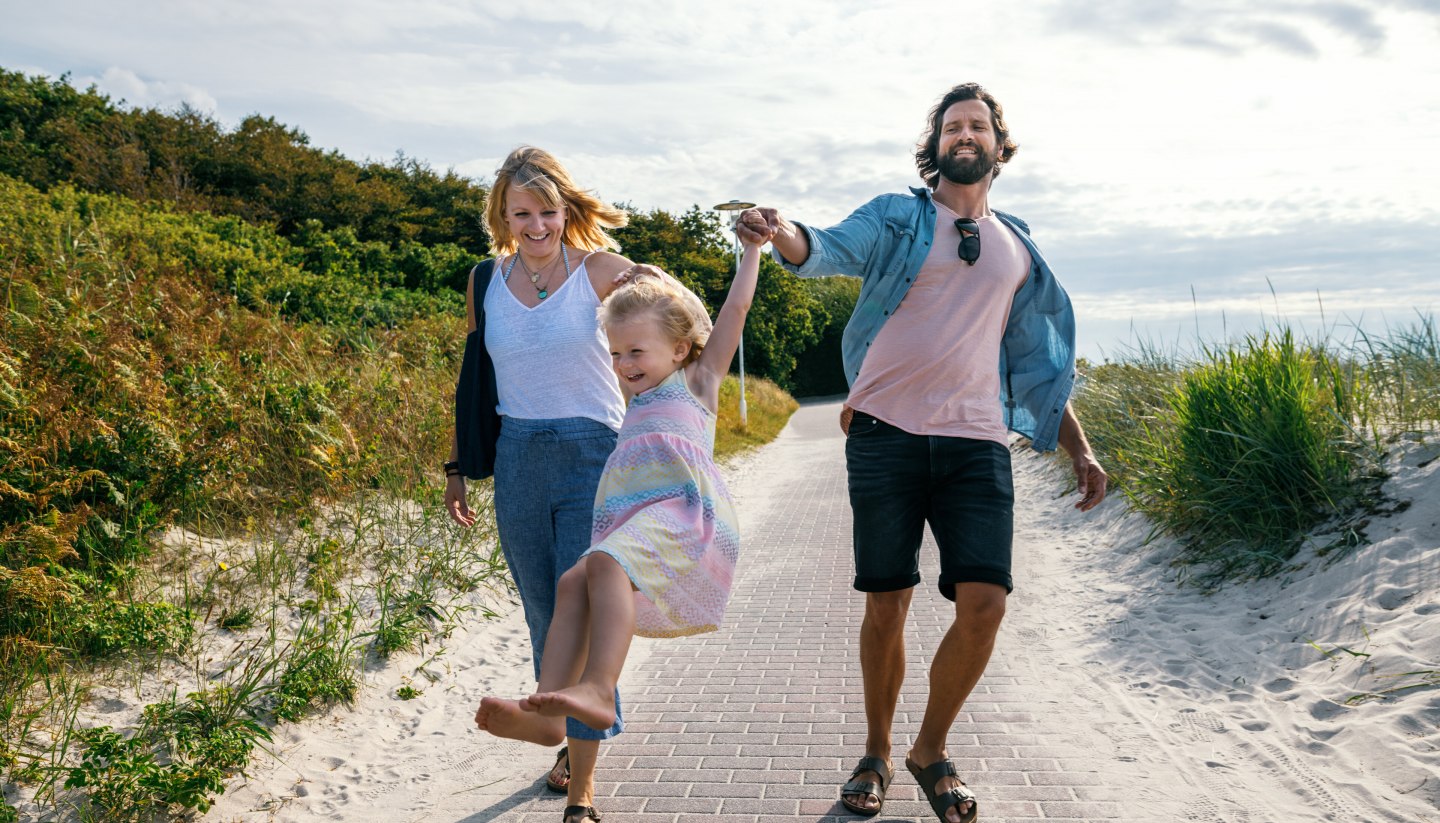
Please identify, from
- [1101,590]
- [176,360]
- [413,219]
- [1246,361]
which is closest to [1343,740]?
[1101,590]

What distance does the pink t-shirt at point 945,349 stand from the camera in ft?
11.1

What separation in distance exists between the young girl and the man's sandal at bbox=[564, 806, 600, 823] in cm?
90

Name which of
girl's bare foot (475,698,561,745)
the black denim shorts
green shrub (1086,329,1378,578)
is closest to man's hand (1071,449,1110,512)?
the black denim shorts

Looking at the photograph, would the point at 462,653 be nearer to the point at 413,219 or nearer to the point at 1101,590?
the point at 1101,590

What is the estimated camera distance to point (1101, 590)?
23.9 feet

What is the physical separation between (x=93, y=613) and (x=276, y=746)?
1167 millimetres

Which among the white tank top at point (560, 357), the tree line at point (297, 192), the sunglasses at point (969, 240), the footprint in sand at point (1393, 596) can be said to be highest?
the tree line at point (297, 192)

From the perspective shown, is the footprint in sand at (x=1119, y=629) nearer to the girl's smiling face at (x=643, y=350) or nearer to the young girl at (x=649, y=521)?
the young girl at (x=649, y=521)

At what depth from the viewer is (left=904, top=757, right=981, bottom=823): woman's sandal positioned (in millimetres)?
3324

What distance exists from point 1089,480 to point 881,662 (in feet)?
3.22

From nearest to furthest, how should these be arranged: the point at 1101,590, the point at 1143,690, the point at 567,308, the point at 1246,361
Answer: the point at 567,308 < the point at 1143,690 < the point at 1101,590 < the point at 1246,361

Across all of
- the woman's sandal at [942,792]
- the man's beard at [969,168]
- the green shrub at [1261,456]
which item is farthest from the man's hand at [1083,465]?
the green shrub at [1261,456]

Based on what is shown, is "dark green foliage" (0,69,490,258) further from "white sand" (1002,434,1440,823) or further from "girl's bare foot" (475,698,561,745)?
"girl's bare foot" (475,698,561,745)

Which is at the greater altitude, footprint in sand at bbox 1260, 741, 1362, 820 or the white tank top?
the white tank top
